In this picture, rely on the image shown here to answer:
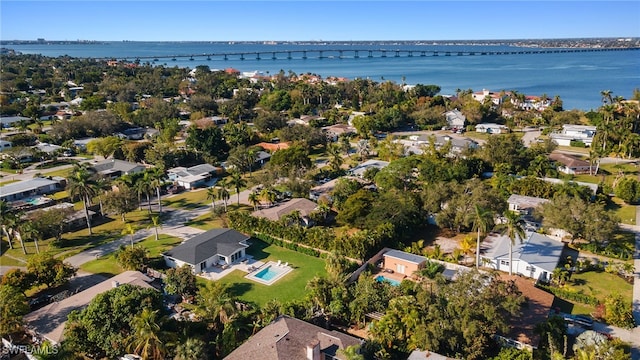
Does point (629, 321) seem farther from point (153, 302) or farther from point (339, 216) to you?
point (153, 302)

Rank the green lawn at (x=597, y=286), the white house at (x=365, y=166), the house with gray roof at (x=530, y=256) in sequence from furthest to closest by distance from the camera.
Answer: the white house at (x=365, y=166), the house with gray roof at (x=530, y=256), the green lawn at (x=597, y=286)

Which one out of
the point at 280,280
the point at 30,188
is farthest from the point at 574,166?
the point at 30,188

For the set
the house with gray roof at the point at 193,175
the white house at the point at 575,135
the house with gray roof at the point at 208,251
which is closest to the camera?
the house with gray roof at the point at 208,251

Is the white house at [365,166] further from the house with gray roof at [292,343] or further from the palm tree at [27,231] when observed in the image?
the palm tree at [27,231]

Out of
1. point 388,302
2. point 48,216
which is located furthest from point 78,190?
point 388,302

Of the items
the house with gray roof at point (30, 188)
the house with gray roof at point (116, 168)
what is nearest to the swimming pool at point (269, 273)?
the house with gray roof at point (116, 168)

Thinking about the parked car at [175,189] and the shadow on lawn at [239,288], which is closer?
the shadow on lawn at [239,288]
